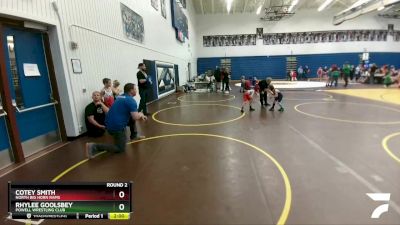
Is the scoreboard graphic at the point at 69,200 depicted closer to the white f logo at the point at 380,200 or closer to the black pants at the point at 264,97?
the white f logo at the point at 380,200

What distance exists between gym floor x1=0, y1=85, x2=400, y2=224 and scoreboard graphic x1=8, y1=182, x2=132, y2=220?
142 cm

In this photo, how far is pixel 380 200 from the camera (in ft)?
10.1

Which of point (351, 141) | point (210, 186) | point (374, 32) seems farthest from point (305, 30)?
point (210, 186)

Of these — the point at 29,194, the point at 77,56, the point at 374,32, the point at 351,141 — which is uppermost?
the point at 374,32

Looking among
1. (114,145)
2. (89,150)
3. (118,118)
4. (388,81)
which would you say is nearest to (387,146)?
(118,118)

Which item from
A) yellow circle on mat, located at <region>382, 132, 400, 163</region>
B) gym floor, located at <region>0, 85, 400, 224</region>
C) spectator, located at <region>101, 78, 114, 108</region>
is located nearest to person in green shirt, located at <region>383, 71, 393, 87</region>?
gym floor, located at <region>0, 85, 400, 224</region>

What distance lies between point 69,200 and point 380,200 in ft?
11.7

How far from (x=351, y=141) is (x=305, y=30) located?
27.7 m

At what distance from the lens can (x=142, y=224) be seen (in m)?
2.74

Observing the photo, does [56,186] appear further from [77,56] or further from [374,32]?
[374,32]

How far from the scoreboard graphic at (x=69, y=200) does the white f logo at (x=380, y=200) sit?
9.46ft

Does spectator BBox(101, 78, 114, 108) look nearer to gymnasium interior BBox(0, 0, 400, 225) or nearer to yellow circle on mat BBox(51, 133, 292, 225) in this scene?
gymnasium interior BBox(0, 0, 400, 225)

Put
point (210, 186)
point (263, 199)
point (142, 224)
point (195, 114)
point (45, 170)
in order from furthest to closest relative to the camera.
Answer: point (195, 114) → point (45, 170) → point (210, 186) → point (263, 199) → point (142, 224)

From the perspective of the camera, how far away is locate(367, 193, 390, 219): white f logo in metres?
2.80
